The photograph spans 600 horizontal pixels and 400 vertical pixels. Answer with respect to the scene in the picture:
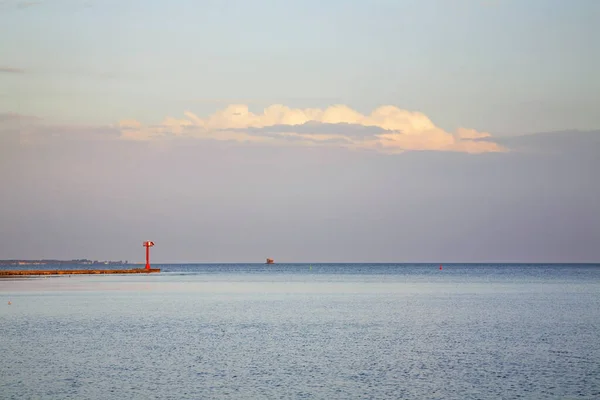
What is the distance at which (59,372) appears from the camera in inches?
1174

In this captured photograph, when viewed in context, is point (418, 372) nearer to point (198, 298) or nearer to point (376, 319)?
point (376, 319)

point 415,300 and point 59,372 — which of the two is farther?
point 415,300

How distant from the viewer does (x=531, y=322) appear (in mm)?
51000

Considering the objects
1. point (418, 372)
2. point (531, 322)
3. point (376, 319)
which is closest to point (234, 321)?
point (376, 319)

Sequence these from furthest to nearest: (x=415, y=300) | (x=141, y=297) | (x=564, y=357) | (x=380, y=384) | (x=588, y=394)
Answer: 1. (x=141, y=297)
2. (x=415, y=300)
3. (x=564, y=357)
4. (x=380, y=384)
5. (x=588, y=394)

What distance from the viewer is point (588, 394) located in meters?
25.4

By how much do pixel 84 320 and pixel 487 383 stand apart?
105 ft

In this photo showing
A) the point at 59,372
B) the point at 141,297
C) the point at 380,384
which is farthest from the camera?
the point at 141,297

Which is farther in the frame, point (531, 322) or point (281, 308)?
point (281, 308)

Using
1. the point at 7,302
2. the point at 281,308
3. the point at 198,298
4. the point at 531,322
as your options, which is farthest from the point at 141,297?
the point at 531,322

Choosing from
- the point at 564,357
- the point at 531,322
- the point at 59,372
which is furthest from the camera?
the point at 531,322

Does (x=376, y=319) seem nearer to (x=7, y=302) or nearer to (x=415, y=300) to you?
(x=415, y=300)

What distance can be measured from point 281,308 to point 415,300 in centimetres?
1694

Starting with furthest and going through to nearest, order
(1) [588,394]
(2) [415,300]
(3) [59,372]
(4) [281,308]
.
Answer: (2) [415,300] → (4) [281,308] → (3) [59,372] → (1) [588,394]
